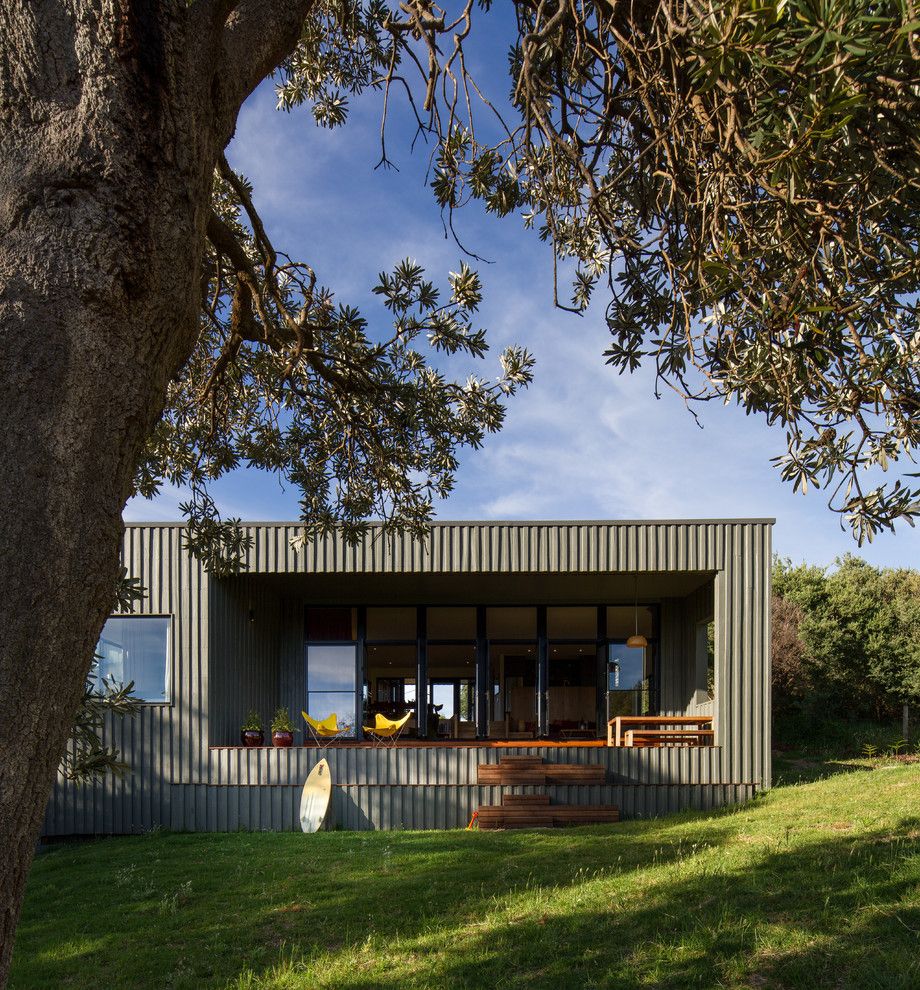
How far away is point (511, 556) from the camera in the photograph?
1172 centimetres

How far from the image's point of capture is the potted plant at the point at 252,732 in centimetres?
1208

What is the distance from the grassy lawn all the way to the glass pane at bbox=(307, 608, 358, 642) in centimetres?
640

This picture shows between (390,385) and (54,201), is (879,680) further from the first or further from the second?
(54,201)

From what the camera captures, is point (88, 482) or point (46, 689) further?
point (88, 482)

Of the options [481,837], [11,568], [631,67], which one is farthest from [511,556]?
[11,568]

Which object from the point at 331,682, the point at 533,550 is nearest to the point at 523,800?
the point at 533,550

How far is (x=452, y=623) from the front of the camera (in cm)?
Result: 1667

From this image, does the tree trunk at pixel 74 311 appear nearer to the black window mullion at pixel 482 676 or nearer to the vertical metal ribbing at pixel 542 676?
the vertical metal ribbing at pixel 542 676

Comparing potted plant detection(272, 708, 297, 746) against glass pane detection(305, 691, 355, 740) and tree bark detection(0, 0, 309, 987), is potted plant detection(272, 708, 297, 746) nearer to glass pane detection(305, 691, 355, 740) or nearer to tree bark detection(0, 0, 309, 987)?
glass pane detection(305, 691, 355, 740)

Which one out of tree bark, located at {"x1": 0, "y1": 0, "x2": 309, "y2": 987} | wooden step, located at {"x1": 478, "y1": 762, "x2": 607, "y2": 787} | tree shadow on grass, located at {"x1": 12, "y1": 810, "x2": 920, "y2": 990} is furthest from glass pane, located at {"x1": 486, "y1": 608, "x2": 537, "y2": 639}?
tree bark, located at {"x1": 0, "y1": 0, "x2": 309, "y2": 987}

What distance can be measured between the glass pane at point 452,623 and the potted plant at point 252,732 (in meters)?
4.35

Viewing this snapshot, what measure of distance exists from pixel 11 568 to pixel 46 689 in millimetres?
252

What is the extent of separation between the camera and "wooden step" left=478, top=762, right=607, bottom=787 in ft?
37.4

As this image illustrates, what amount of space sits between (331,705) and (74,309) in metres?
13.7
